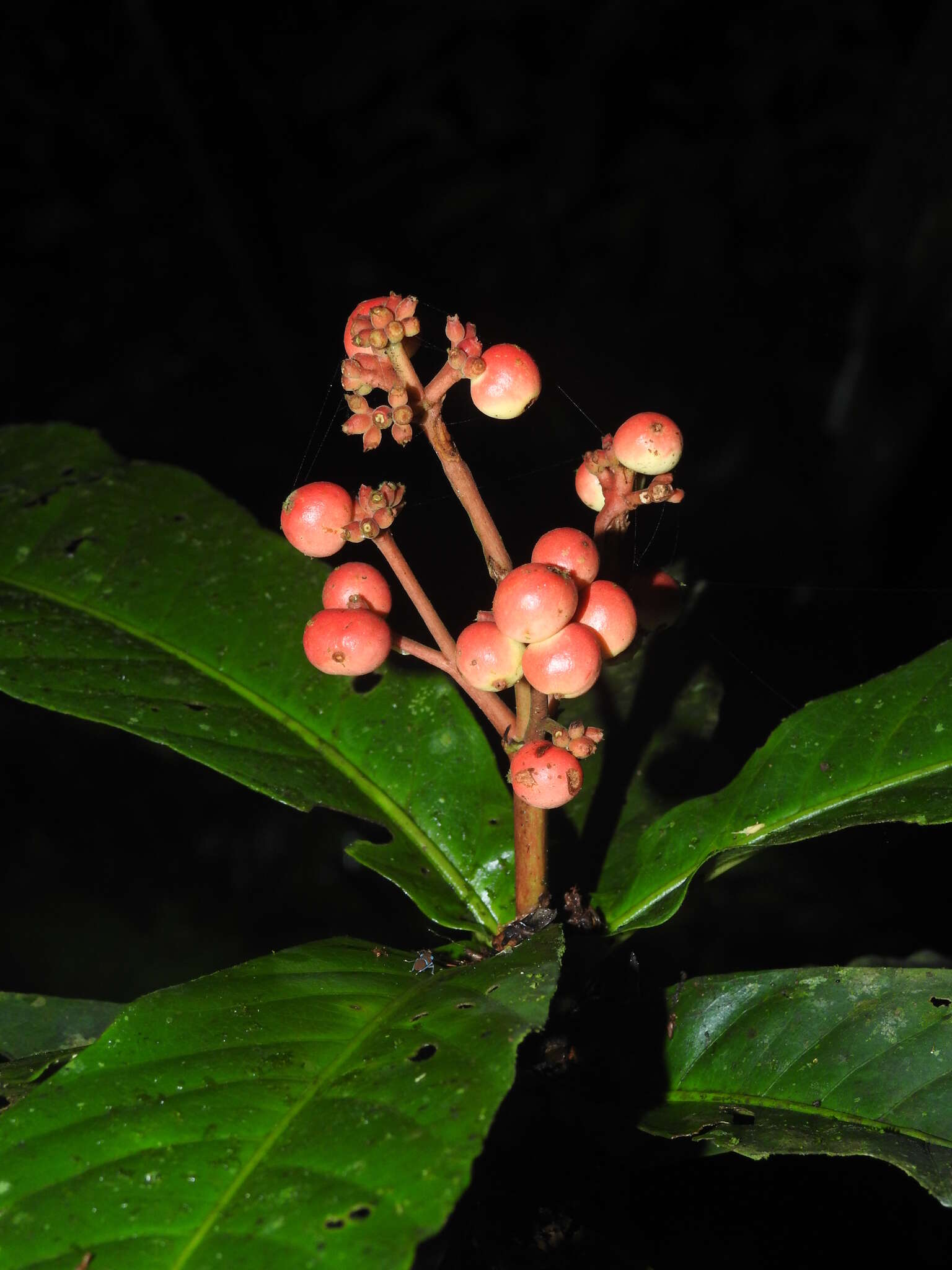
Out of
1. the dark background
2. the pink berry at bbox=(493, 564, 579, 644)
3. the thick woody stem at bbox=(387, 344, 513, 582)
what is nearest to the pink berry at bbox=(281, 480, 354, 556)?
the thick woody stem at bbox=(387, 344, 513, 582)

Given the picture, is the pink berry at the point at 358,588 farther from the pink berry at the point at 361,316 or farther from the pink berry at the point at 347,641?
the pink berry at the point at 361,316

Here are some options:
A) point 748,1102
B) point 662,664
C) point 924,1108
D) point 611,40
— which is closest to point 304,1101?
point 748,1102

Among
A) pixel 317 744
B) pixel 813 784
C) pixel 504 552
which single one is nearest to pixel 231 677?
pixel 317 744

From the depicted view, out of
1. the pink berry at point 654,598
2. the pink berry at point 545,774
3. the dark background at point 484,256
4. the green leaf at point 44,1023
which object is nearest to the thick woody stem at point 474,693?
the pink berry at point 545,774

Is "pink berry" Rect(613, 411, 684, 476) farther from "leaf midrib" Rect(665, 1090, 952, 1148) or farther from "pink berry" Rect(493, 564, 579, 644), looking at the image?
"leaf midrib" Rect(665, 1090, 952, 1148)

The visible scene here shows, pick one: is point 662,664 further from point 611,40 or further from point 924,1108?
point 611,40
